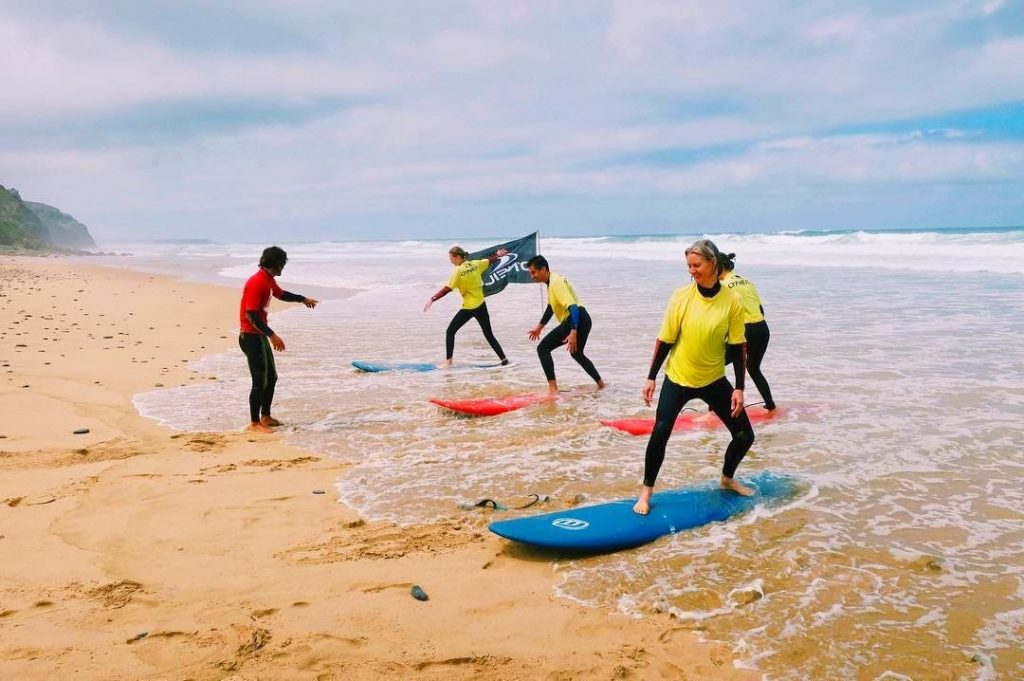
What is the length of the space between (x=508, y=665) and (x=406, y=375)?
7.44 meters

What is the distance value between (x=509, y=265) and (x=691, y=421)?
18.8ft

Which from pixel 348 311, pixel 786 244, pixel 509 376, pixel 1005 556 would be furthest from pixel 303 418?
pixel 786 244

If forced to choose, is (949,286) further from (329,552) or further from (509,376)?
(329,552)

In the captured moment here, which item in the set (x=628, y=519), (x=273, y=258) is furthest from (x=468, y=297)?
(x=628, y=519)

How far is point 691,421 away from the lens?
750cm

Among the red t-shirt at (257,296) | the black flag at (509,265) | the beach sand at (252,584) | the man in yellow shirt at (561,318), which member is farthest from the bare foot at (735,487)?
the black flag at (509,265)

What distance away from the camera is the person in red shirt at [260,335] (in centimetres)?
733

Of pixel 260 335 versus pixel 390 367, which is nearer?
pixel 260 335

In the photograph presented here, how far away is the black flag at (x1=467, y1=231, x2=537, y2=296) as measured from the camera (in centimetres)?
1210

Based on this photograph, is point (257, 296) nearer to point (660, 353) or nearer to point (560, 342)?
point (560, 342)

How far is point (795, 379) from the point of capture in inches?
370

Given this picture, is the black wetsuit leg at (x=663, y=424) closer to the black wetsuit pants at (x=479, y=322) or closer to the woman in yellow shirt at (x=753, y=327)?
the woman in yellow shirt at (x=753, y=327)

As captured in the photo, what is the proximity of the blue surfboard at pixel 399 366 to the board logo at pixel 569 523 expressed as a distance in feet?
21.1

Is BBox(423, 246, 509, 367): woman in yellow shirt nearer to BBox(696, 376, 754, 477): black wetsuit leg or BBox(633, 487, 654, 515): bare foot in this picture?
BBox(696, 376, 754, 477): black wetsuit leg
